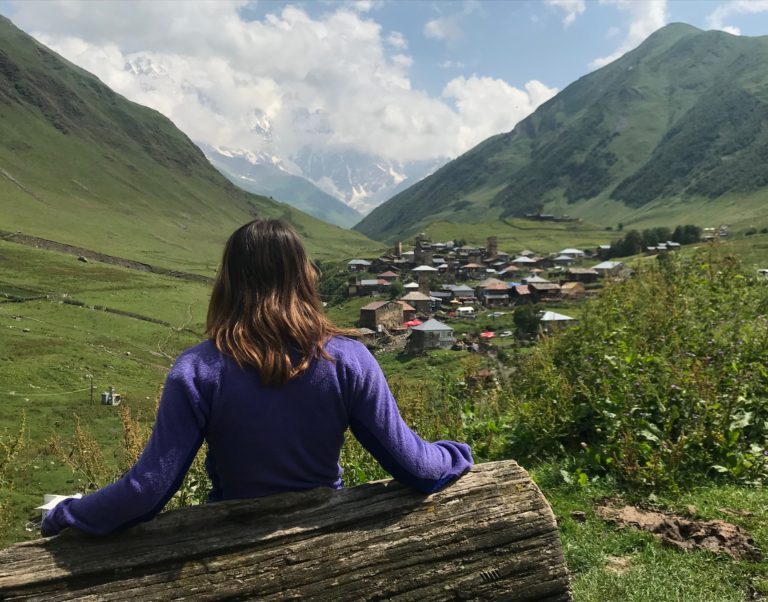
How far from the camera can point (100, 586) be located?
259 centimetres

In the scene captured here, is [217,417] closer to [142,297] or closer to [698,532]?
[698,532]

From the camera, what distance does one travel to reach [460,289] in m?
107

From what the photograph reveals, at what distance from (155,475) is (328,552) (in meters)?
0.94

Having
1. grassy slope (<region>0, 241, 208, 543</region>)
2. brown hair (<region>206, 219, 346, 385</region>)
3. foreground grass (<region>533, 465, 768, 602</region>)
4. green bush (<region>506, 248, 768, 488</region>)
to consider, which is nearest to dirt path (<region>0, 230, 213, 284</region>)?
grassy slope (<region>0, 241, 208, 543</region>)

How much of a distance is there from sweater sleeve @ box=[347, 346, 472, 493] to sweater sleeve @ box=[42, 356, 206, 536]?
2.64 ft

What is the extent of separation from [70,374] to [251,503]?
50808 mm

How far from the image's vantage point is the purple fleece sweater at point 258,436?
274 cm

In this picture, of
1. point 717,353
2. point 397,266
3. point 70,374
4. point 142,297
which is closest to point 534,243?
point 397,266

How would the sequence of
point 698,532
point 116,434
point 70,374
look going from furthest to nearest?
point 70,374 → point 116,434 → point 698,532

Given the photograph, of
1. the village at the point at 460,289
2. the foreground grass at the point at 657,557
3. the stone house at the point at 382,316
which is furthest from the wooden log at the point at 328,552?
the stone house at the point at 382,316

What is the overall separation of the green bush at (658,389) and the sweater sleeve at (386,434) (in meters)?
4.06

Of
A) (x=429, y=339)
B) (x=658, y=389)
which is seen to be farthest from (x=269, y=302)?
(x=429, y=339)

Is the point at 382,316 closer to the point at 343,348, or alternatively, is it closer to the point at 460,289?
the point at 460,289

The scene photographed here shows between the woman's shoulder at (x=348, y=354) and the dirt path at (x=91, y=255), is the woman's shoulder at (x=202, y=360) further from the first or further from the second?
the dirt path at (x=91, y=255)
